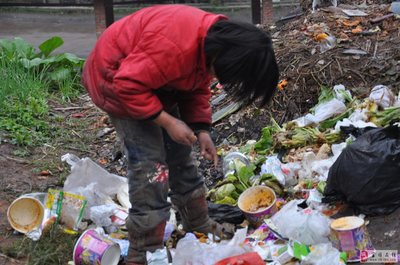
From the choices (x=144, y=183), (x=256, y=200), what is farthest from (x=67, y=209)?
(x=256, y=200)

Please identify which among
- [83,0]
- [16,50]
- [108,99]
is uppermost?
[108,99]

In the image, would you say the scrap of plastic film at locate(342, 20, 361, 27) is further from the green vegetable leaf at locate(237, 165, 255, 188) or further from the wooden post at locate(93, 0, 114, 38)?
the wooden post at locate(93, 0, 114, 38)

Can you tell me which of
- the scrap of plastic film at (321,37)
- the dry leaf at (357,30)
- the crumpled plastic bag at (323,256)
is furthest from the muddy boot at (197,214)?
the dry leaf at (357,30)

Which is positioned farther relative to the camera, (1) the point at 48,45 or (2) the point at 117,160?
(1) the point at 48,45

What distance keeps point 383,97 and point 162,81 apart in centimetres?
249

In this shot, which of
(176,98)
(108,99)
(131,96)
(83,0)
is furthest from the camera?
(83,0)

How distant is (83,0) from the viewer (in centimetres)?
1798

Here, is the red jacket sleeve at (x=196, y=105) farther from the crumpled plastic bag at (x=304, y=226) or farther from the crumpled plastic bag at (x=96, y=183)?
the crumpled plastic bag at (x=96, y=183)

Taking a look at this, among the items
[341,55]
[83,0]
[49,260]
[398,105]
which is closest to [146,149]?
[49,260]

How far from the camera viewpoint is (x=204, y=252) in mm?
A: 2912

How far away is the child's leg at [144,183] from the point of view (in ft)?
9.36

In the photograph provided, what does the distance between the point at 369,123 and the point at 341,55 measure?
1419 mm

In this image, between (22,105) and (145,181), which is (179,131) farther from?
(22,105)

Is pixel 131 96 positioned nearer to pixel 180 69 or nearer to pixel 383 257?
pixel 180 69
